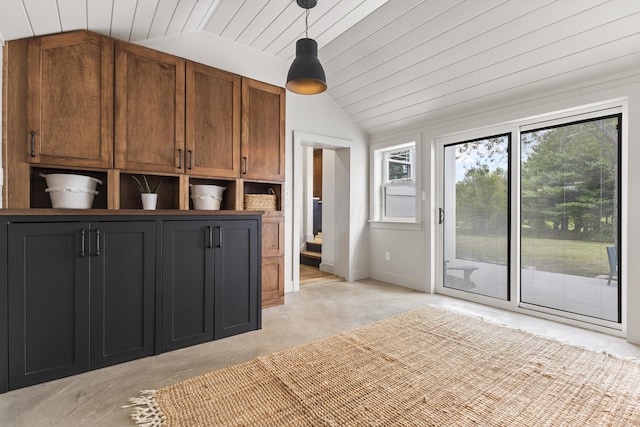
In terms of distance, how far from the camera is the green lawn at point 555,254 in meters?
2.92

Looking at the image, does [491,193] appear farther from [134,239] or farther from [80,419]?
[80,419]

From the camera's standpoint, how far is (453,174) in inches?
160

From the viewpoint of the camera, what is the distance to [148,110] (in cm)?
274

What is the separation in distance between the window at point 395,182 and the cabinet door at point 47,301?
146 inches

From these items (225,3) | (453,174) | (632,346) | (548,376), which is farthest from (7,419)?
(453,174)

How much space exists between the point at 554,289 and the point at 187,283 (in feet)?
11.1

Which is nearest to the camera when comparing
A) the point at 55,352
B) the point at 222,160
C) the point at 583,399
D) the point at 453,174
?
the point at 583,399

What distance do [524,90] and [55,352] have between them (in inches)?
169

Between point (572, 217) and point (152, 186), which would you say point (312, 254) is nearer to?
point (152, 186)

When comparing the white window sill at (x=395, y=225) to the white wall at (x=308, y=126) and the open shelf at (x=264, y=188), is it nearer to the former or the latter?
the white wall at (x=308, y=126)

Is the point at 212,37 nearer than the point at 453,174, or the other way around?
the point at 212,37

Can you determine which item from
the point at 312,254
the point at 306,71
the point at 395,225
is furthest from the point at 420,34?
the point at 312,254

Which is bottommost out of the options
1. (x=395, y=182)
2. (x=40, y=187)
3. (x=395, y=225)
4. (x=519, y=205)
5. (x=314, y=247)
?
(x=314, y=247)

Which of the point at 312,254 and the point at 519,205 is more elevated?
the point at 519,205
